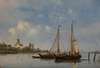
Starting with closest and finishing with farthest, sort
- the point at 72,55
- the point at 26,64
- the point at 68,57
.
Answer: the point at 26,64 → the point at 72,55 → the point at 68,57

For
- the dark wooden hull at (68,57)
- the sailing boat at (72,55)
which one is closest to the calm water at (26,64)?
the sailing boat at (72,55)

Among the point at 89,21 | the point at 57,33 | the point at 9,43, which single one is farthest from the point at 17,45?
the point at 89,21

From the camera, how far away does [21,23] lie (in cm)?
1137

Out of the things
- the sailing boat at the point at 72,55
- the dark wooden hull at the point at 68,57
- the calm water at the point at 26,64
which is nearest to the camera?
the calm water at the point at 26,64

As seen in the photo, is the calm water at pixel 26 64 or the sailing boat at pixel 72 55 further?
the sailing boat at pixel 72 55

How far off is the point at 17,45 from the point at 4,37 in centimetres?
59

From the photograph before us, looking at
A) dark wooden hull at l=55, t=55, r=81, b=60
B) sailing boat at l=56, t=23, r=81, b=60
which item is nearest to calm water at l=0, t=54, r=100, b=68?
sailing boat at l=56, t=23, r=81, b=60

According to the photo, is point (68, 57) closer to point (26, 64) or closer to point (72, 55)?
point (72, 55)

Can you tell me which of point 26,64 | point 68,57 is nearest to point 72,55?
point 68,57

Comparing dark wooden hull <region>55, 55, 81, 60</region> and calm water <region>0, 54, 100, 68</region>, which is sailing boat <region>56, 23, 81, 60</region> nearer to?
dark wooden hull <region>55, 55, 81, 60</region>

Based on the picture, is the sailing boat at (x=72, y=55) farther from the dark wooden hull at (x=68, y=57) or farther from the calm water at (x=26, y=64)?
the calm water at (x=26, y=64)

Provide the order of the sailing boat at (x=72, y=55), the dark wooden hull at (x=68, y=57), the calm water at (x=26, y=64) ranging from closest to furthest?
1. the calm water at (x=26, y=64)
2. the sailing boat at (x=72, y=55)
3. the dark wooden hull at (x=68, y=57)

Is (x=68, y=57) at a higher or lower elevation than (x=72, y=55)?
lower

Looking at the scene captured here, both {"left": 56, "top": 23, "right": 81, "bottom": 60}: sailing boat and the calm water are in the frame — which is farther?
{"left": 56, "top": 23, "right": 81, "bottom": 60}: sailing boat
